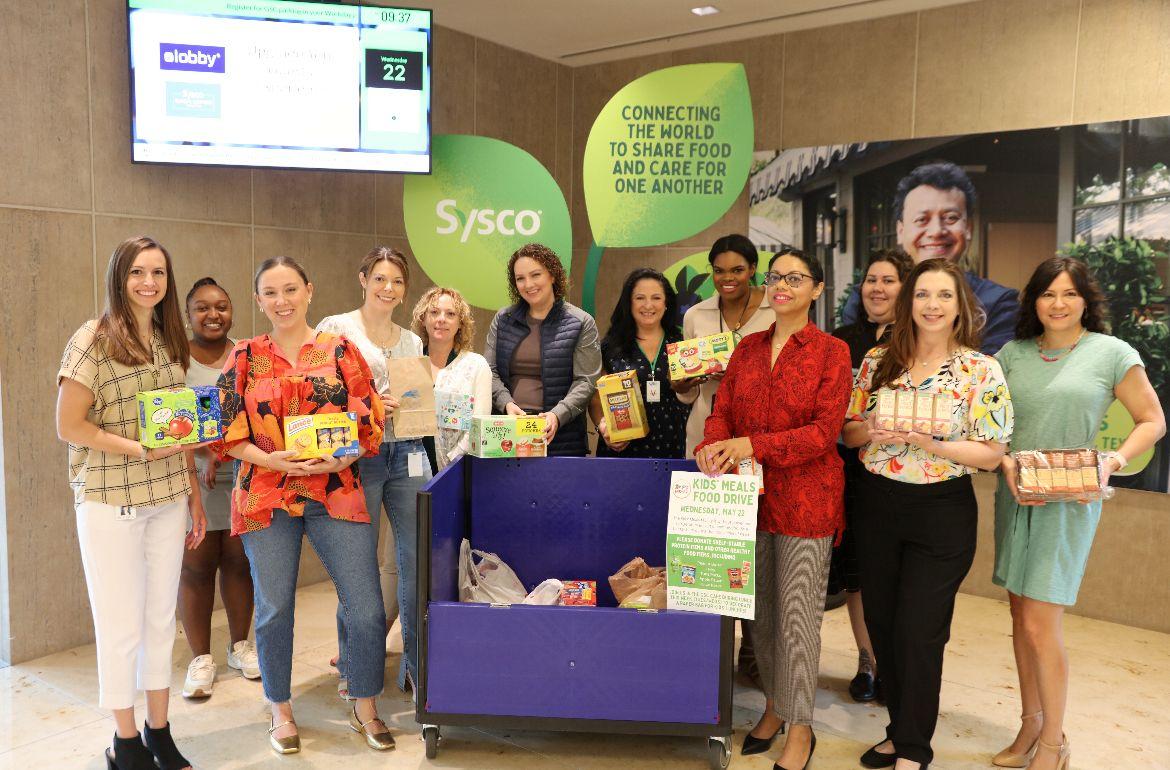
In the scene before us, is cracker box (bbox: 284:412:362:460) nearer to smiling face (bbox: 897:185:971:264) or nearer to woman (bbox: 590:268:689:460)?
woman (bbox: 590:268:689:460)

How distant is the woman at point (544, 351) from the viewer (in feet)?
11.8

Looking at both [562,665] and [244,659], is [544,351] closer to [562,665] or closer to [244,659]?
[562,665]

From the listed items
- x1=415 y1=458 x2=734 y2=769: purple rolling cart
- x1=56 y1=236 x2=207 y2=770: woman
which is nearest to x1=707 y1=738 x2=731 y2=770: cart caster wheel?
x1=415 y1=458 x2=734 y2=769: purple rolling cart

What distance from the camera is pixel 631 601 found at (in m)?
3.03

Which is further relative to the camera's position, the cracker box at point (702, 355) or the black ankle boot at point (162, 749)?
the cracker box at point (702, 355)

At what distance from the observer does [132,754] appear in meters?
2.75

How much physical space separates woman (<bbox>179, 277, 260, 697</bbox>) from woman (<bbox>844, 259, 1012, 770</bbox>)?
2518 mm

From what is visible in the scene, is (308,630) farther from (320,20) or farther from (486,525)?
(320,20)

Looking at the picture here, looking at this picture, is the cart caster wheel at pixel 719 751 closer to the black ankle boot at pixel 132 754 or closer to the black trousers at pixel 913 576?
the black trousers at pixel 913 576

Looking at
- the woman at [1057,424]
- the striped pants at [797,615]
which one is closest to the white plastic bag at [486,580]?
the striped pants at [797,615]

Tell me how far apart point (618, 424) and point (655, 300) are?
58 cm

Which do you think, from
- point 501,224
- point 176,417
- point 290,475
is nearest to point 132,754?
point 290,475

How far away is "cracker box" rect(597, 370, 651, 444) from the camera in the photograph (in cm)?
355

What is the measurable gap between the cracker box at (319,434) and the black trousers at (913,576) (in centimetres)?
170
